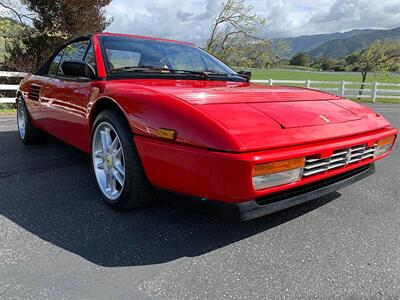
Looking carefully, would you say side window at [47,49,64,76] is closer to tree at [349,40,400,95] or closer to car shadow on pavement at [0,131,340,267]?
car shadow on pavement at [0,131,340,267]

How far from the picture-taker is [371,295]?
1.70 metres

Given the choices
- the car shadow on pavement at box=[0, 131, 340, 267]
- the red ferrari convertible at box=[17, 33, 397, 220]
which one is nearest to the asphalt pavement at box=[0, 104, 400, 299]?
the car shadow on pavement at box=[0, 131, 340, 267]

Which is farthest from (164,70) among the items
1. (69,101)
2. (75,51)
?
(75,51)

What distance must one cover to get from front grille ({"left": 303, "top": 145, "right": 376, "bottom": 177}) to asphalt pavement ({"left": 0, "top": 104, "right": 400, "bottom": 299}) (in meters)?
0.47

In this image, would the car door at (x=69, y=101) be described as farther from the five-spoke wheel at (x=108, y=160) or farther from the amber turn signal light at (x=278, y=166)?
the amber turn signal light at (x=278, y=166)

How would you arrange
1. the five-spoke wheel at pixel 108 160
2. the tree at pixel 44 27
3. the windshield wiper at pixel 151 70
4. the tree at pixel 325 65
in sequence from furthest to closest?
the tree at pixel 325 65 < the tree at pixel 44 27 < the windshield wiper at pixel 151 70 < the five-spoke wheel at pixel 108 160

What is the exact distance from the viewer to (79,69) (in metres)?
2.77

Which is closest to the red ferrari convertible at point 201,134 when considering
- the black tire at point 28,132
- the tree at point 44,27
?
the black tire at point 28,132

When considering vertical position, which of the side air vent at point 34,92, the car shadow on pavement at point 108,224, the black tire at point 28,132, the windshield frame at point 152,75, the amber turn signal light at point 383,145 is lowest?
the car shadow on pavement at point 108,224

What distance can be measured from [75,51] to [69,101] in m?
0.71

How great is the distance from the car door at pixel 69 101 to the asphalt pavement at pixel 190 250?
558 millimetres

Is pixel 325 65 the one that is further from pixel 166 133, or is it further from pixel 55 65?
pixel 166 133

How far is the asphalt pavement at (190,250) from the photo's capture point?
1.74m

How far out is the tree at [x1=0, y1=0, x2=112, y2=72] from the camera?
34.5 feet
